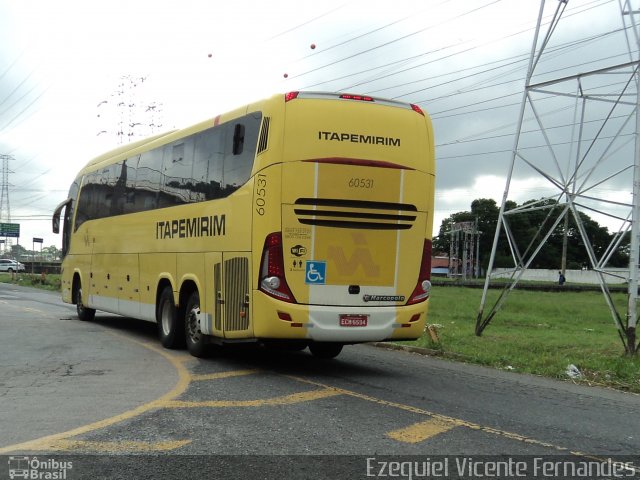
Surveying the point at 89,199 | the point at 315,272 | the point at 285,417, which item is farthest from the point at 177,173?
the point at 285,417

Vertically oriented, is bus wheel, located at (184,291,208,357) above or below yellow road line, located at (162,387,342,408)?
above

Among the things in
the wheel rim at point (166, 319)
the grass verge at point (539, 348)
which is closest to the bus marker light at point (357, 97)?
the grass verge at point (539, 348)

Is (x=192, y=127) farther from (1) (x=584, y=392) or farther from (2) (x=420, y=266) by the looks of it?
(1) (x=584, y=392)

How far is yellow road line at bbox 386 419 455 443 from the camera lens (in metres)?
5.85

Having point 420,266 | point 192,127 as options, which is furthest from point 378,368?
point 192,127

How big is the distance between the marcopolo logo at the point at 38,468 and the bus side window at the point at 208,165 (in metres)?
5.49

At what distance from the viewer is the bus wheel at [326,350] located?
35.9ft

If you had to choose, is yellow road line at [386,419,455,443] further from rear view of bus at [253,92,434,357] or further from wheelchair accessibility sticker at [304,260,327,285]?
wheelchair accessibility sticker at [304,260,327,285]

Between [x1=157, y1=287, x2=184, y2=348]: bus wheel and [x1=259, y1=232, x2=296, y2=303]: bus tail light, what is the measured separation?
3.43 m

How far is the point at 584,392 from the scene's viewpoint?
9.07 m

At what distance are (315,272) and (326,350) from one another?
2717 millimetres

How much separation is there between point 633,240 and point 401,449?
8070mm

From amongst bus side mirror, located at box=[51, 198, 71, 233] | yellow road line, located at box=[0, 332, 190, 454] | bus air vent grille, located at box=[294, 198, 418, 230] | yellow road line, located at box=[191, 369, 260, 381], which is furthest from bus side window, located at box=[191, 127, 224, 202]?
bus side mirror, located at box=[51, 198, 71, 233]

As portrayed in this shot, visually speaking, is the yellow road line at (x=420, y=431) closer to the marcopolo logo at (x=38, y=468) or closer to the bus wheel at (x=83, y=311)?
the marcopolo logo at (x=38, y=468)
